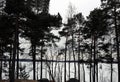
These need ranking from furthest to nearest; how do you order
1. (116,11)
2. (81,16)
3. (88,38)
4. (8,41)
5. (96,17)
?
(81,16) < (88,38) < (96,17) < (8,41) < (116,11)

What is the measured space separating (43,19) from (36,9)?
7.15 m

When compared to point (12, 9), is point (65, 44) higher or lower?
lower

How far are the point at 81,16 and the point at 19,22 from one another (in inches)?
739

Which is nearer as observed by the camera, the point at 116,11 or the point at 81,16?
the point at 116,11

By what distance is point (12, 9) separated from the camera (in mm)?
20250

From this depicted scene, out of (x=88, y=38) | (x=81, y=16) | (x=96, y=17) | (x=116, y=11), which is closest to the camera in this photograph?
(x=116, y=11)

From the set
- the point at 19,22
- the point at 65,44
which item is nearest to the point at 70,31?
the point at 65,44

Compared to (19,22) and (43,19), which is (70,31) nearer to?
(43,19)

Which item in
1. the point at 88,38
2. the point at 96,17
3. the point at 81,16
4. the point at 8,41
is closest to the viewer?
the point at 8,41

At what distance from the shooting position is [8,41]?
25.5 m

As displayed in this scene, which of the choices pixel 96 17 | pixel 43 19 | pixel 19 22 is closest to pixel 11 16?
pixel 19 22

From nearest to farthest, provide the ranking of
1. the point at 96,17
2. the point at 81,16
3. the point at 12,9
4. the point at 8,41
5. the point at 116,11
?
the point at 12,9 → the point at 116,11 → the point at 8,41 → the point at 96,17 → the point at 81,16

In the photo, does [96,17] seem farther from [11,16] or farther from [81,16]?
[11,16]

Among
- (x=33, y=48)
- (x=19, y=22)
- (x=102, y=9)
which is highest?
(x=102, y=9)
